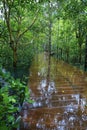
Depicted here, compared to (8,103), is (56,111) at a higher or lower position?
lower

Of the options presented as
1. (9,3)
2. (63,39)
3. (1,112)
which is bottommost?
(63,39)

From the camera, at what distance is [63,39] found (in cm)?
2112

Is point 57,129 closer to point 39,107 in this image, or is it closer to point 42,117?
point 42,117

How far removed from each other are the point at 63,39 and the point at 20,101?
17.2 metres

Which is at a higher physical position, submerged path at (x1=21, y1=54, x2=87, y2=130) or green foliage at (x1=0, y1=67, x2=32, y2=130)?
green foliage at (x1=0, y1=67, x2=32, y2=130)

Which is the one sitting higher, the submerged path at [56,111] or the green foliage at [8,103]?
the green foliage at [8,103]

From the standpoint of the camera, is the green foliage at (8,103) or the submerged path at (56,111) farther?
the submerged path at (56,111)

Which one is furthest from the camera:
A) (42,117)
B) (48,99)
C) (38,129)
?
(48,99)

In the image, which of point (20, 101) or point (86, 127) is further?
point (20, 101)

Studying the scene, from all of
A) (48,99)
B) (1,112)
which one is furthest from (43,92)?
(1,112)

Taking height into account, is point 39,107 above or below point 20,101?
below

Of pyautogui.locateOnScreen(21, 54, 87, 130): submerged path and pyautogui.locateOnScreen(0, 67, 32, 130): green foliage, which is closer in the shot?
pyautogui.locateOnScreen(0, 67, 32, 130): green foliage

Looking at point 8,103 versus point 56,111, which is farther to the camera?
point 56,111

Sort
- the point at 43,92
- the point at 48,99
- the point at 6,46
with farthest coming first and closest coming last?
the point at 6,46 → the point at 43,92 → the point at 48,99
